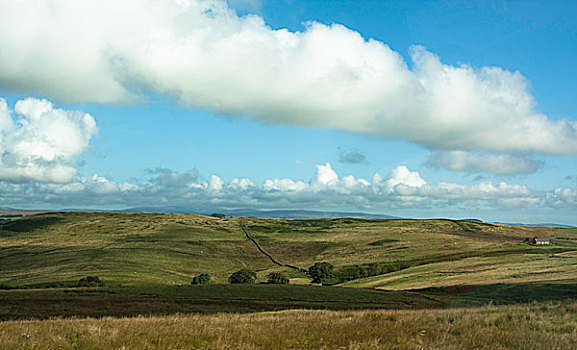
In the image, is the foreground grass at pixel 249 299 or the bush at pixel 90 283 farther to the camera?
the bush at pixel 90 283

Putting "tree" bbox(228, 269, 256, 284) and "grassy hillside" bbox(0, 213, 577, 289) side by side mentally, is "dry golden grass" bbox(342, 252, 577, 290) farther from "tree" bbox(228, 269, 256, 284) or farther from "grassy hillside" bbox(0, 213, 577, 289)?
"tree" bbox(228, 269, 256, 284)

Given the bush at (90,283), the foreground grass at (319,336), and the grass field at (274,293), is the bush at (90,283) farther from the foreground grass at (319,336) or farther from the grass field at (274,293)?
the foreground grass at (319,336)

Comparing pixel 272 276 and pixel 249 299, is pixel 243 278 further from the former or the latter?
pixel 249 299

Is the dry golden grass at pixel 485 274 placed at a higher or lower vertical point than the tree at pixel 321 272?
higher

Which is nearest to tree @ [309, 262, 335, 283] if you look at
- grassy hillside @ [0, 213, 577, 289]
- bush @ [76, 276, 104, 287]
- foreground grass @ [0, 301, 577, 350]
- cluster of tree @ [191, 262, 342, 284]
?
cluster of tree @ [191, 262, 342, 284]

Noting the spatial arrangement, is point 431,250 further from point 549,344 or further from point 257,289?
point 549,344

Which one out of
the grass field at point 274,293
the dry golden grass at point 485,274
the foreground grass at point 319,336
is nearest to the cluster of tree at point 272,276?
the grass field at point 274,293

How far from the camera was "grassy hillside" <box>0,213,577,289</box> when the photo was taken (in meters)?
81.4

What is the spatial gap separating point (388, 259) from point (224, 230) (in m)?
90.3

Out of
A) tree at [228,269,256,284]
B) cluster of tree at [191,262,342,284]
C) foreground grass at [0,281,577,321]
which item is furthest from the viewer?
cluster of tree at [191,262,342,284]

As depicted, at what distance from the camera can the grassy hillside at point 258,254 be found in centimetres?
8144

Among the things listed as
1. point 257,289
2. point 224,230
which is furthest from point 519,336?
point 224,230

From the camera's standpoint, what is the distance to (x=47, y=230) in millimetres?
184000

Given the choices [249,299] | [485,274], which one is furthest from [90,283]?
[485,274]
